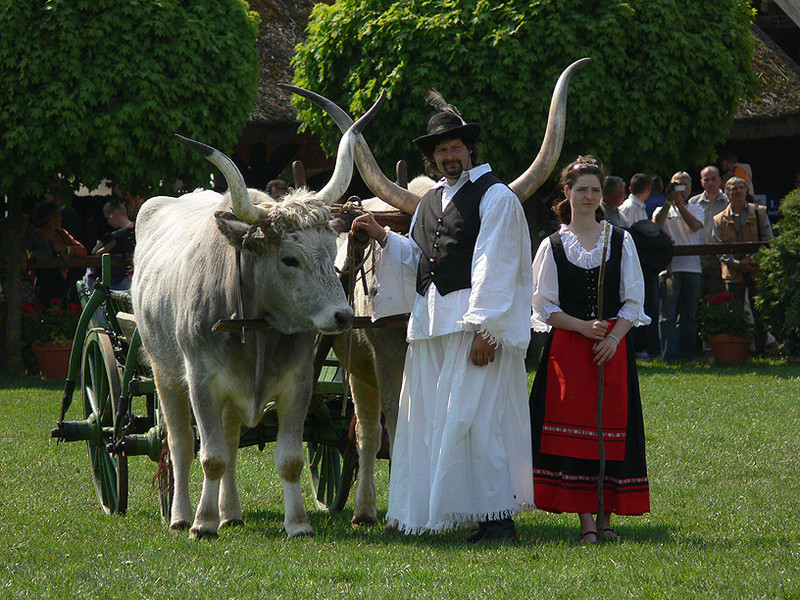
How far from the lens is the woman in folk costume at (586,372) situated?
17.5 ft

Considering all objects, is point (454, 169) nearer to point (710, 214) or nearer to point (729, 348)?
point (729, 348)

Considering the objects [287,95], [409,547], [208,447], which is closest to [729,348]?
[287,95]

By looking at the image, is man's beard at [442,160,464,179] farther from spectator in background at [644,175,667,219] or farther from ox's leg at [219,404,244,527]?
spectator in background at [644,175,667,219]

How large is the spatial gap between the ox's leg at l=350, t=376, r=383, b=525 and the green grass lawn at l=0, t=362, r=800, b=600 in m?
0.24

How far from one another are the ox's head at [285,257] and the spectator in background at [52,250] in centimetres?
798

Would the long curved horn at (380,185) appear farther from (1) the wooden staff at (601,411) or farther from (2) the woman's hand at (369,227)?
(1) the wooden staff at (601,411)

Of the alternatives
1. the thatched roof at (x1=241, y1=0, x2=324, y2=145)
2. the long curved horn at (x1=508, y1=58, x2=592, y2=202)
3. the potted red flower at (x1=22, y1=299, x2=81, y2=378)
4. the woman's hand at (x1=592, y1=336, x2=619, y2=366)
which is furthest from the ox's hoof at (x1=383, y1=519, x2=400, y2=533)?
the thatched roof at (x1=241, y1=0, x2=324, y2=145)

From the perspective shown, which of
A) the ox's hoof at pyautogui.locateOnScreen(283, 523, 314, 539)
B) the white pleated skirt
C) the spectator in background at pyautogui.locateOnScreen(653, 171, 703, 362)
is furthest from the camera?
the spectator in background at pyautogui.locateOnScreen(653, 171, 703, 362)

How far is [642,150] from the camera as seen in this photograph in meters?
12.6

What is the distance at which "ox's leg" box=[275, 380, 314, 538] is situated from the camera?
5516 millimetres

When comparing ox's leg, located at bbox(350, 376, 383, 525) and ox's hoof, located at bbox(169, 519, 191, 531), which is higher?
ox's leg, located at bbox(350, 376, 383, 525)

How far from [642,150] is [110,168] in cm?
573

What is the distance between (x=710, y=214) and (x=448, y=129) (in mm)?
8561

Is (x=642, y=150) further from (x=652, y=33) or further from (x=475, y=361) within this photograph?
(x=475, y=361)
